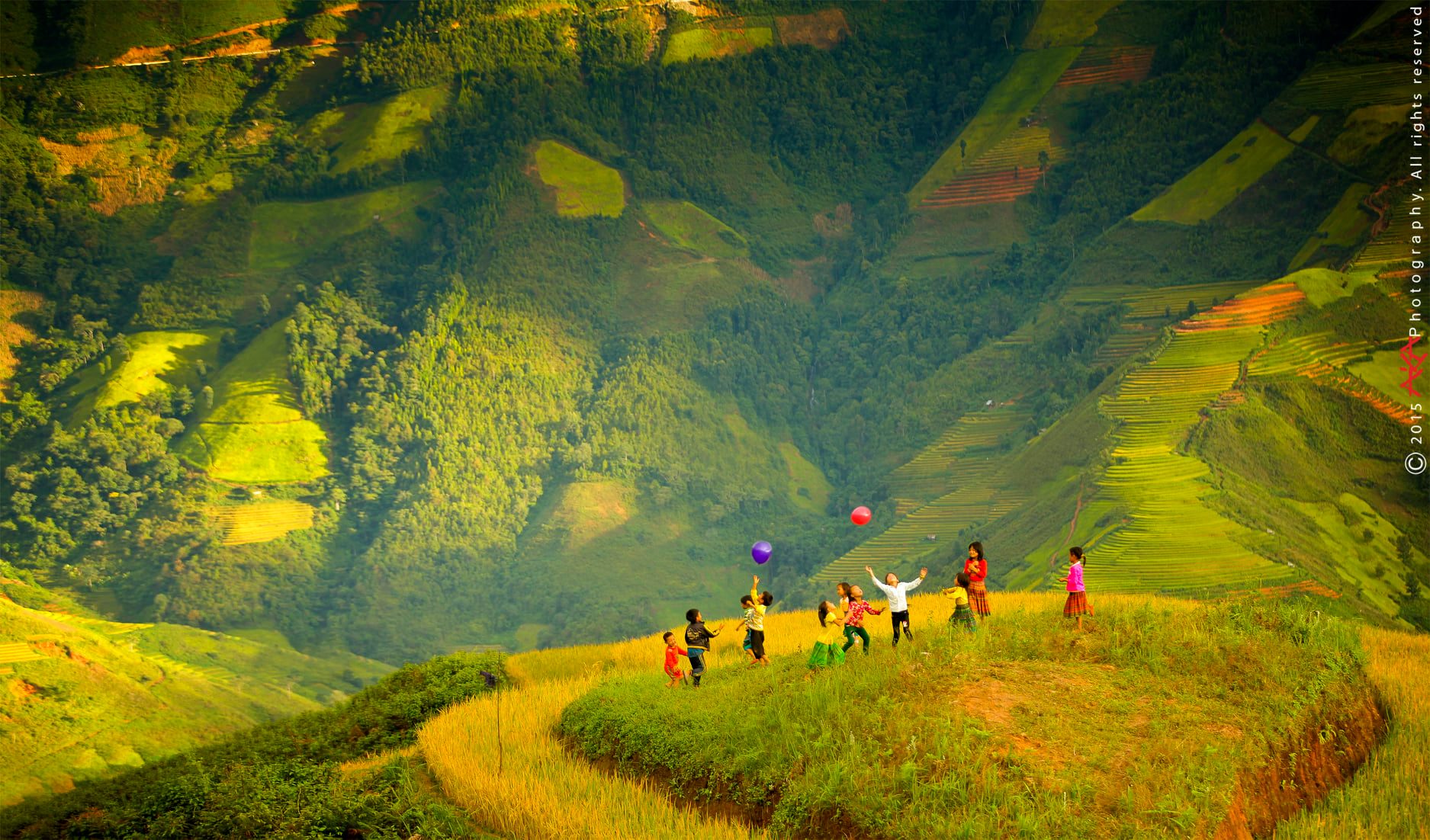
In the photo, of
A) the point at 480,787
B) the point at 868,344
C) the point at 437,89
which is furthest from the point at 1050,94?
the point at 480,787

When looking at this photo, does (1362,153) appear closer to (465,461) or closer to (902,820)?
(465,461)

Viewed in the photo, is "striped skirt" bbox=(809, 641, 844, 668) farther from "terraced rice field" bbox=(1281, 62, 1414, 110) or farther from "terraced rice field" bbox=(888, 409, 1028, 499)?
"terraced rice field" bbox=(1281, 62, 1414, 110)

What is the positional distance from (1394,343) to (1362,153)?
31550 mm

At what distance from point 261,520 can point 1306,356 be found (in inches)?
3209

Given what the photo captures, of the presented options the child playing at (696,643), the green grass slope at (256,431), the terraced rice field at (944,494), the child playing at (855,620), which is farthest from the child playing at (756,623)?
the green grass slope at (256,431)

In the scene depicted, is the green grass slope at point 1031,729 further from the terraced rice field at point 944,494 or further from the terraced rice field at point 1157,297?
the terraced rice field at point 1157,297

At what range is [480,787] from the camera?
75.2 ft

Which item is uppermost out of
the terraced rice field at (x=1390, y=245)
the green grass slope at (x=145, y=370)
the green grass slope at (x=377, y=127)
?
the green grass slope at (x=377, y=127)

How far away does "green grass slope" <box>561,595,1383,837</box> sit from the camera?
18516mm

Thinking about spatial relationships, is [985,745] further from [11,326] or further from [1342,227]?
[11,326]

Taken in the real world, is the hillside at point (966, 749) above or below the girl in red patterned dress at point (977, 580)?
below

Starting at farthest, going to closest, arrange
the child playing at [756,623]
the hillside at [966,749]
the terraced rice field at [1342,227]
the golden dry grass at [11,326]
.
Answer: the golden dry grass at [11,326] → the terraced rice field at [1342,227] → the child playing at [756,623] → the hillside at [966,749]

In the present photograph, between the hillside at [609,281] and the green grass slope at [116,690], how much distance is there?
1441 mm

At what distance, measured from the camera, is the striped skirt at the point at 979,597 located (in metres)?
26.9
